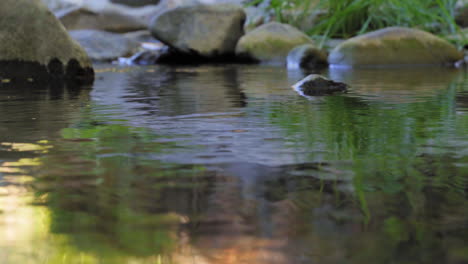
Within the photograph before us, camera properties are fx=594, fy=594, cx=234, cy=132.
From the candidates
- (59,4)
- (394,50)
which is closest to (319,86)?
(394,50)

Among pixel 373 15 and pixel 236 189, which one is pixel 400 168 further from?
pixel 373 15

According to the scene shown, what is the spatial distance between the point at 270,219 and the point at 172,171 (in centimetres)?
38

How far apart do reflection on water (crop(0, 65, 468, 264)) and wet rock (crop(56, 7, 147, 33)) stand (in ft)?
48.1

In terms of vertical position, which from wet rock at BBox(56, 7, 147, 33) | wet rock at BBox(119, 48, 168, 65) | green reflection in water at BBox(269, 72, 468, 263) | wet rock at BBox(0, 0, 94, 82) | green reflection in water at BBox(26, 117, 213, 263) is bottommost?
green reflection in water at BBox(269, 72, 468, 263)

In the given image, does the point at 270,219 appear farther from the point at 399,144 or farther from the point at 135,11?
the point at 135,11

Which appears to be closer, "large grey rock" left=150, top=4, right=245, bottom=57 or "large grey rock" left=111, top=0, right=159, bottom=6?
"large grey rock" left=150, top=4, right=245, bottom=57

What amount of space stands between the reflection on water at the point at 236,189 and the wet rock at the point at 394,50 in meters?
4.89

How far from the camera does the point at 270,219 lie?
87 cm

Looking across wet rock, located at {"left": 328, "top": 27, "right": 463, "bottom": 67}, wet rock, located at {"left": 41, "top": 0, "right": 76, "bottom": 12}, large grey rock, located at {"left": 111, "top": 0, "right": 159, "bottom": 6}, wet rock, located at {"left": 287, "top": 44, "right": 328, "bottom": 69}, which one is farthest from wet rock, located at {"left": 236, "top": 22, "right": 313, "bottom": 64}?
wet rock, located at {"left": 41, "top": 0, "right": 76, "bottom": 12}

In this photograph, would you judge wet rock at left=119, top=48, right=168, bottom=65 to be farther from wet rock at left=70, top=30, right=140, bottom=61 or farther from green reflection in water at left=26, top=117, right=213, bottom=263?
green reflection in water at left=26, top=117, right=213, bottom=263

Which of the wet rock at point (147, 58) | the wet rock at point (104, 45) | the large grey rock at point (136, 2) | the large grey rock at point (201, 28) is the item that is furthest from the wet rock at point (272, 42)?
the large grey rock at point (136, 2)

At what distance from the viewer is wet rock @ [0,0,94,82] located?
4.50 meters

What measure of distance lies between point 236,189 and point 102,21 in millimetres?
16201

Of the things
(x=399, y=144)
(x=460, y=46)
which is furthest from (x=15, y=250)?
(x=460, y=46)
